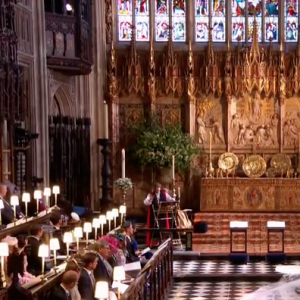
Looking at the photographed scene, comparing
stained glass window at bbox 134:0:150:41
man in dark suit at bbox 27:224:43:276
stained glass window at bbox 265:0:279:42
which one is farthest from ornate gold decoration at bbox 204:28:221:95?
man in dark suit at bbox 27:224:43:276

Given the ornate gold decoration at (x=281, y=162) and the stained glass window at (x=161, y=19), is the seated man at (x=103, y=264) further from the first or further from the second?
the stained glass window at (x=161, y=19)

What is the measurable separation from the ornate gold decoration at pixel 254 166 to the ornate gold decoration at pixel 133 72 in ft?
12.6

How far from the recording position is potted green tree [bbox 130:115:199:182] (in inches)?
893

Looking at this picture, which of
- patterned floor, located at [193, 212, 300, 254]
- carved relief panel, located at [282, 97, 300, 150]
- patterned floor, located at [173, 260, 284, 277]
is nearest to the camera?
patterned floor, located at [173, 260, 284, 277]

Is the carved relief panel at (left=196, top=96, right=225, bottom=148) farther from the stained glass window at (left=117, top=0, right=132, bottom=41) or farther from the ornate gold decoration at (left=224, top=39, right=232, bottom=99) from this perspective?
the stained glass window at (left=117, top=0, right=132, bottom=41)

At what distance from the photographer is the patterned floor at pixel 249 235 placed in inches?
750

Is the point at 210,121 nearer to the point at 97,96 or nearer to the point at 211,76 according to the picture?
the point at 211,76

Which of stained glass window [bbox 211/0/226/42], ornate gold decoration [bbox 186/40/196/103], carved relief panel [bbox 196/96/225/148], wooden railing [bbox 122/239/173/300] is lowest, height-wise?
wooden railing [bbox 122/239/173/300]

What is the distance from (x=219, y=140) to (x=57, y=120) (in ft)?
19.3

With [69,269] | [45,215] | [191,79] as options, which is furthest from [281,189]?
[69,269]

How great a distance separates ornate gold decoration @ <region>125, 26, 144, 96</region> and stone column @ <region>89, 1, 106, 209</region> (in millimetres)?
805

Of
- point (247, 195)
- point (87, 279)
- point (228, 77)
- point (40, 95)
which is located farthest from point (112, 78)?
point (87, 279)

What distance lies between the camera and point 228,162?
23516 millimetres

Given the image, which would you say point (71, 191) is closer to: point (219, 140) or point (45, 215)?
point (219, 140)
